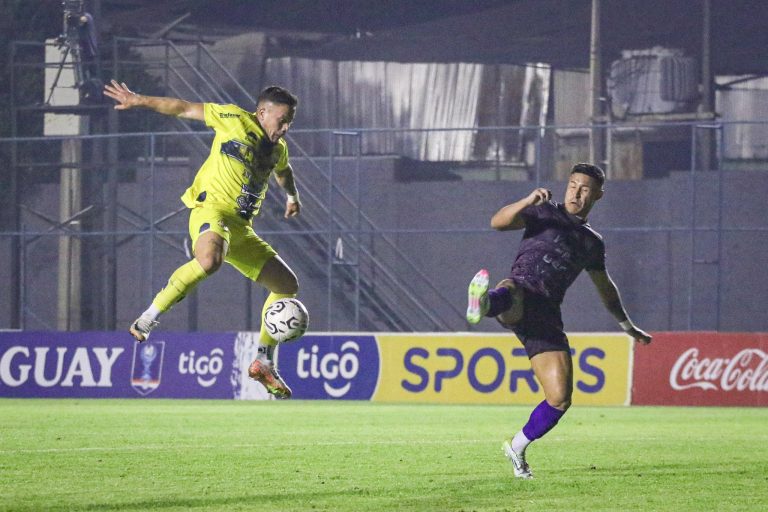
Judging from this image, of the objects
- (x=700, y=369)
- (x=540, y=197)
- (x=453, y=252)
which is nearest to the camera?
(x=540, y=197)

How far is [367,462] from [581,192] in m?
2.70

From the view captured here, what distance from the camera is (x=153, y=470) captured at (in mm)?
10617

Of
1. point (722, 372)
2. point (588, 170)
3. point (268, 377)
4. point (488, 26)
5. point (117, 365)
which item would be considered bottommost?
point (117, 365)

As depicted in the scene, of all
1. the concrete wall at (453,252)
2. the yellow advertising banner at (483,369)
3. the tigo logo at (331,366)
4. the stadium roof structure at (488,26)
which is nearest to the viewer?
the yellow advertising banner at (483,369)

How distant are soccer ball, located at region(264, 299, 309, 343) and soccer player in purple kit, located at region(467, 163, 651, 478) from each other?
165 cm

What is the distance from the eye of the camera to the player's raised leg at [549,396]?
33.2ft

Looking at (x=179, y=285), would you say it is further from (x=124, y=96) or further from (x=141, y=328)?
(x=124, y=96)

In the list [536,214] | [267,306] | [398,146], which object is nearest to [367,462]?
[267,306]

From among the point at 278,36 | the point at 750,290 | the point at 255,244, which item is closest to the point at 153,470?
the point at 255,244

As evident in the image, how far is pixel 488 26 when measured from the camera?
37219 millimetres

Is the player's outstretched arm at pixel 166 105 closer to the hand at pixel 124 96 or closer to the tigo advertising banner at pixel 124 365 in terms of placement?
the hand at pixel 124 96

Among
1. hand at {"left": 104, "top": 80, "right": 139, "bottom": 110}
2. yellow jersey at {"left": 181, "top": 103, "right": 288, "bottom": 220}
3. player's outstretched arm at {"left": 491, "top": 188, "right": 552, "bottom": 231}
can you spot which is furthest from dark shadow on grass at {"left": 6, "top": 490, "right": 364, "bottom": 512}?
hand at {"left": 104, "top": 80, "right": 139, "bottom": 110}

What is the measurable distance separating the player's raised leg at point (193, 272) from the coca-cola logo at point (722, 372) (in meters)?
11.4

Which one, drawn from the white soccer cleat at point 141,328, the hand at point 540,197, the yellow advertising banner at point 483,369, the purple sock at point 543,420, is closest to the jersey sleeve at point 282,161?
the white soccer cleat at point 141,328
